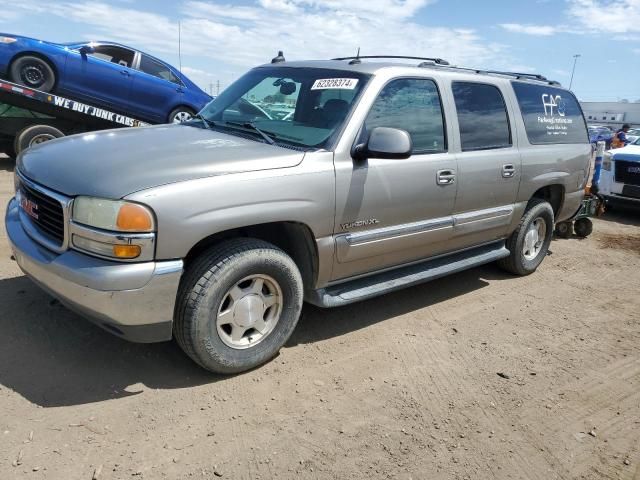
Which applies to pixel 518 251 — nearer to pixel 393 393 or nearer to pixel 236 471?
pixel 393 393

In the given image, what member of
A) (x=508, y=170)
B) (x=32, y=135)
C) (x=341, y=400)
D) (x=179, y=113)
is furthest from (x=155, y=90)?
(x=341, y=400)

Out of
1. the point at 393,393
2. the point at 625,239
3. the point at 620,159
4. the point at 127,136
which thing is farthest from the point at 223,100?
the point at 620,159

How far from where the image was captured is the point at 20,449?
2.46 meters

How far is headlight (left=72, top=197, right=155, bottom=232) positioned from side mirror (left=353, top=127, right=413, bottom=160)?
1464mm

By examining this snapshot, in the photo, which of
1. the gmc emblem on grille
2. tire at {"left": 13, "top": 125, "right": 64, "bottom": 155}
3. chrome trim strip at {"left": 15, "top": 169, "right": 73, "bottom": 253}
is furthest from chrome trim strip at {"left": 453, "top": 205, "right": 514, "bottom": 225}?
tire at {"left": 13, "top": 125, "right": 64, "bottom": 155}

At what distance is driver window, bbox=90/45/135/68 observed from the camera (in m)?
9.33

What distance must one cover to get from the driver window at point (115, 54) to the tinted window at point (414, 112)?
7345mm

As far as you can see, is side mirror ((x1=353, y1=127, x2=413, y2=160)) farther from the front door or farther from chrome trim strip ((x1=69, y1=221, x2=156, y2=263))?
chrome trim strip ((x1=69, y1=221, x2=156, y2=263))

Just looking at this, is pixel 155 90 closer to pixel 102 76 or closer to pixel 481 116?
pixel 102 76

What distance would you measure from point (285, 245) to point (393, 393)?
1.17 metres

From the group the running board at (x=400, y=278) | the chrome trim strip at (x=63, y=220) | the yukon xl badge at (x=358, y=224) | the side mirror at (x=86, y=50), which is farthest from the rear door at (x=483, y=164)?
the side mirror at (x=86, y=50)

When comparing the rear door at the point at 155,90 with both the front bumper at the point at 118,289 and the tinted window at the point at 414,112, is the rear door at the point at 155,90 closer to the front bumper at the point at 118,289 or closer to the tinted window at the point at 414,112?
the tinted window at the point at 414,112

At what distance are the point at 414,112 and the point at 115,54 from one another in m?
7.62

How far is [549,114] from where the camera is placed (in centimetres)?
538
